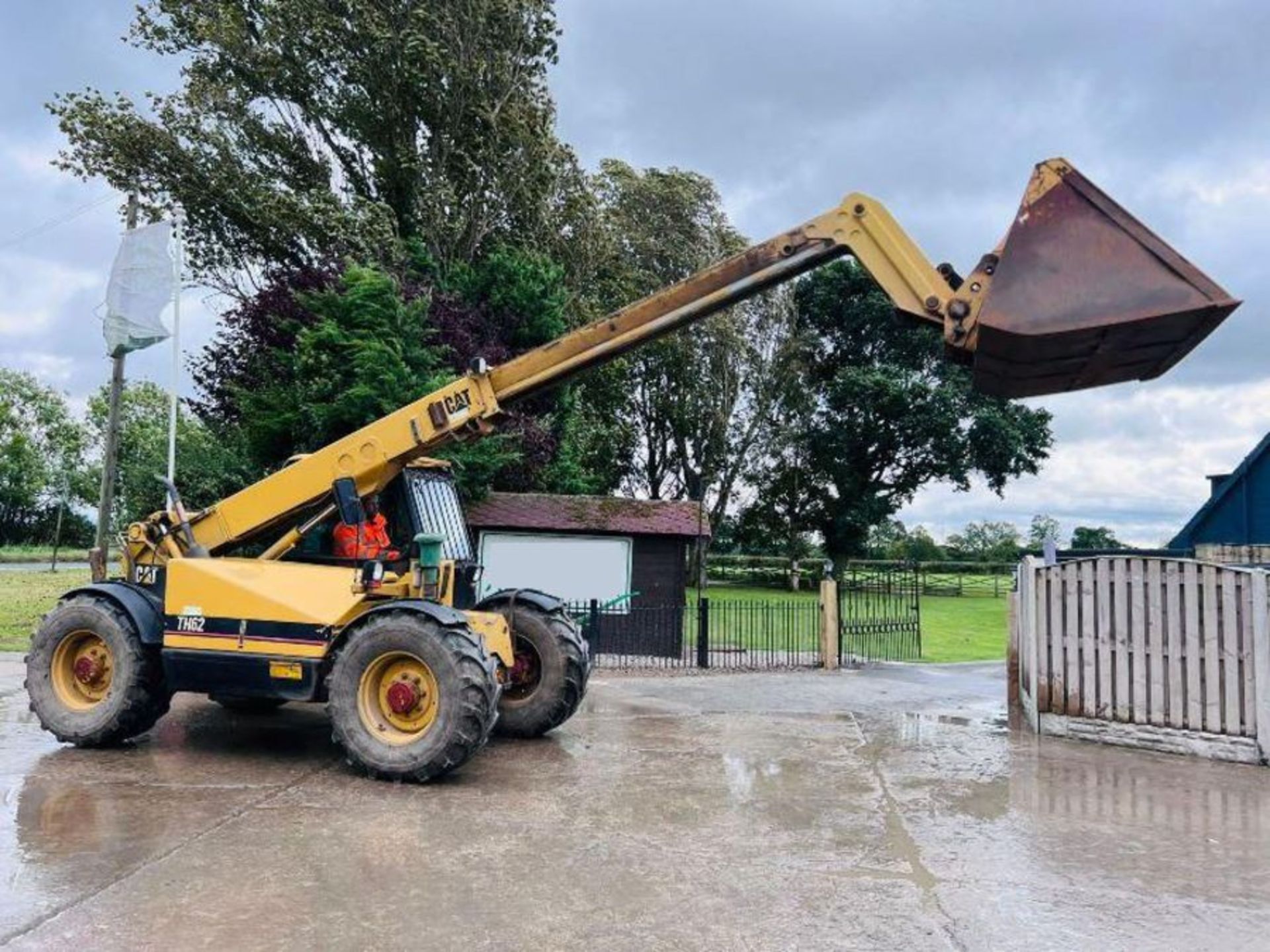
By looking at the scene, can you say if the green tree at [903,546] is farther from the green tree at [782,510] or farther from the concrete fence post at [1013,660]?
the concrete fence post at [1013,660]

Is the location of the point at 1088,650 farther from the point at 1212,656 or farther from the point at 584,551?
the point at 584,551

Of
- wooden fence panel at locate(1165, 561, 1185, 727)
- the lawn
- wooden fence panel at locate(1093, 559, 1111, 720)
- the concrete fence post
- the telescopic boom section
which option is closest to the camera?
the telescopic boom section

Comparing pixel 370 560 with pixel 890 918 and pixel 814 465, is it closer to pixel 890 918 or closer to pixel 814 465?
pixel 890 918

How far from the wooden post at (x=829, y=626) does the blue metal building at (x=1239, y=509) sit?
974cm

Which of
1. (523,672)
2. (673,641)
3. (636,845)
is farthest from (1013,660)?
(636,845)

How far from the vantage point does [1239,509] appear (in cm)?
1980

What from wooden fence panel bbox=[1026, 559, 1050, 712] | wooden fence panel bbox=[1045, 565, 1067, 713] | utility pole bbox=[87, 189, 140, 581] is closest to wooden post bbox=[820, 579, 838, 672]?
wooden fence panel bbox=[1026, 559, 1050, 712]

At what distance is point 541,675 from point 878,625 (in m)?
9.44

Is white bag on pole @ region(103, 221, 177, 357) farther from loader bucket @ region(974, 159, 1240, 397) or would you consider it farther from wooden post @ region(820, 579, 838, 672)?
loader bucket @ region(974, 159, 1240, 397)

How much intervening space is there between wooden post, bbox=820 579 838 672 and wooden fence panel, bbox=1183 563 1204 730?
636cm

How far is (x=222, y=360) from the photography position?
65.1 ft

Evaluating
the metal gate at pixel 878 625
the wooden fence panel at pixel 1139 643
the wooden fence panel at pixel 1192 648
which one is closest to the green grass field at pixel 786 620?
the metal gate at pixel 878 625

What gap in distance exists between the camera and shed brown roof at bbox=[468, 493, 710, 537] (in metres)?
16.7

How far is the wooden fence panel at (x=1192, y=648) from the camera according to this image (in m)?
8.34
